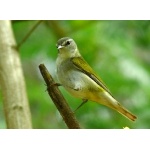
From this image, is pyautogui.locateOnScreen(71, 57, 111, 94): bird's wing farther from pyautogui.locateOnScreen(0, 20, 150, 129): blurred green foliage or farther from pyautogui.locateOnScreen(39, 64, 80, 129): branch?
pyautogui.locateOnScreen(39, 64, 80, 129): branch

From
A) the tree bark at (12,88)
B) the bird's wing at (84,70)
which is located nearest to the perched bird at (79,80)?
the bird's wing at (84,70)

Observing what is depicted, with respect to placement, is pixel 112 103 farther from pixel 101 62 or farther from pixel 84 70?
pixel 101 62

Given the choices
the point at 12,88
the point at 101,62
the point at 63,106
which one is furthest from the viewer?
the point at 101,62

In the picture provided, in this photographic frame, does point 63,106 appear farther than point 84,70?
No

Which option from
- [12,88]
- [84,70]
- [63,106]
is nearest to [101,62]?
[84,70]
